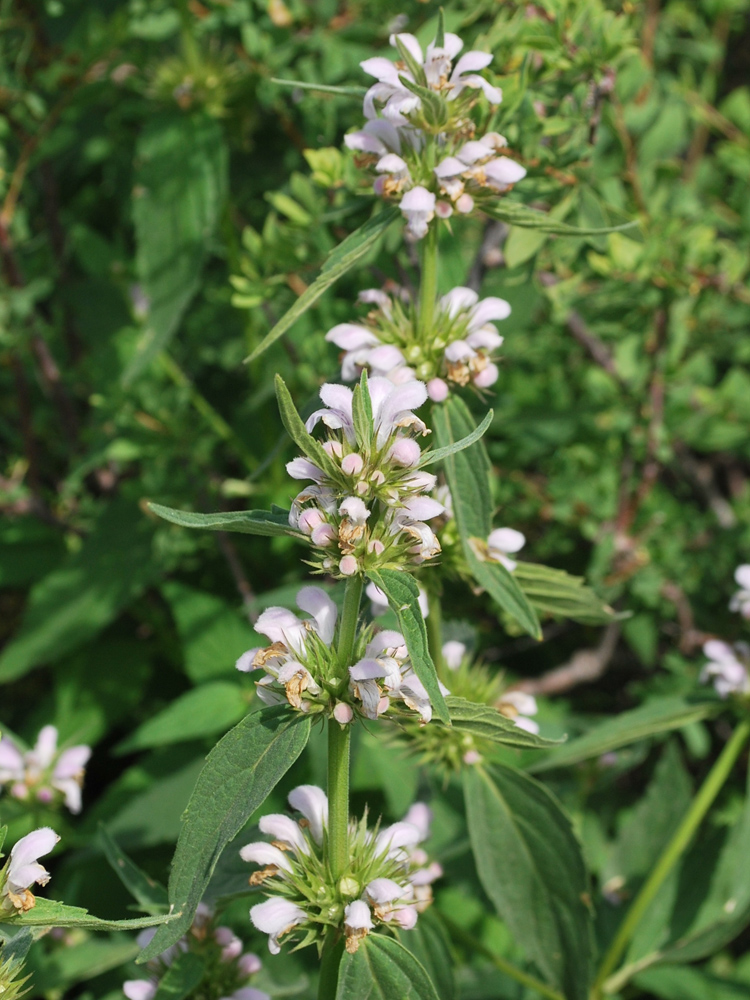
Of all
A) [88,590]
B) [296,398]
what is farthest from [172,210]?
[88,590]

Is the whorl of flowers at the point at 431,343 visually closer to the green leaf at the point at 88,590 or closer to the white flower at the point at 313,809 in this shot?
the white flower at the point at 313,809

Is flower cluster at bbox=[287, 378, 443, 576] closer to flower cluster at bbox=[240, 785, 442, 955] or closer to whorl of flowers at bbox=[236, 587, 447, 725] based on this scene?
whorl of flowers at bbox=[236, 587, 447, 725]

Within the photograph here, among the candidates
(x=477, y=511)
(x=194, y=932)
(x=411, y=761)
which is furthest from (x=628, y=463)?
(x=194, y=932)

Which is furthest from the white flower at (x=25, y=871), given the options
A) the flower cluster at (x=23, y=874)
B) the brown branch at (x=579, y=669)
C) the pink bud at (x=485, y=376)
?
the brown branch at (x=579, y=669)

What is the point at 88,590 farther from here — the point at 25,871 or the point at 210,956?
the point at 25,871

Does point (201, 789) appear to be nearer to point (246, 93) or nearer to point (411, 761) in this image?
point (411, 761)

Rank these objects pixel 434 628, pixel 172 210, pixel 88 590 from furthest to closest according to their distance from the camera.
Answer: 1. pixel 88 590
2. pixel 172 210
3. pixel 434 628
